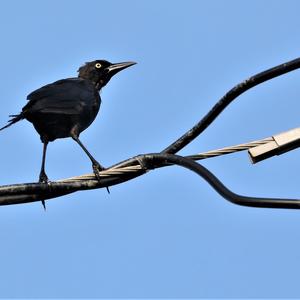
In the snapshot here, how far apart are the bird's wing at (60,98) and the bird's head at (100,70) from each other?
135cm

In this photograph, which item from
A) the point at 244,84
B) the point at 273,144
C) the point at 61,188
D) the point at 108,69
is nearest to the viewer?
the point at 273,144

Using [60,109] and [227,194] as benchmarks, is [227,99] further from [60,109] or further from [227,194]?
[60,109]

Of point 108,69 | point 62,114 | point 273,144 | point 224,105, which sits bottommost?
point 273,144

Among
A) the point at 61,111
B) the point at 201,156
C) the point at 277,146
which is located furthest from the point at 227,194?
the point at 61,111

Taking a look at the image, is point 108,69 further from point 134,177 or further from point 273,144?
point 273,144

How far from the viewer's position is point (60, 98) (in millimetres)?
8234

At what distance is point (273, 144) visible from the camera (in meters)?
4.95

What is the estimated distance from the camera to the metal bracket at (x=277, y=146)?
489 centimetres

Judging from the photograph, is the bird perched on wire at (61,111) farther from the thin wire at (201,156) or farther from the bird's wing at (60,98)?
the thin wire at (201,156)

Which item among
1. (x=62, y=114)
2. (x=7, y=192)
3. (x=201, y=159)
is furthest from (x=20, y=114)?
(x=201, y=159)

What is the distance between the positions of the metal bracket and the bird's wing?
3387mm

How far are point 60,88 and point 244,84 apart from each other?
3.63m

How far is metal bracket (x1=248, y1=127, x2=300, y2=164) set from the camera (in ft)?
16.0

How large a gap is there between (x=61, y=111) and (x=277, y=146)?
3668mm
